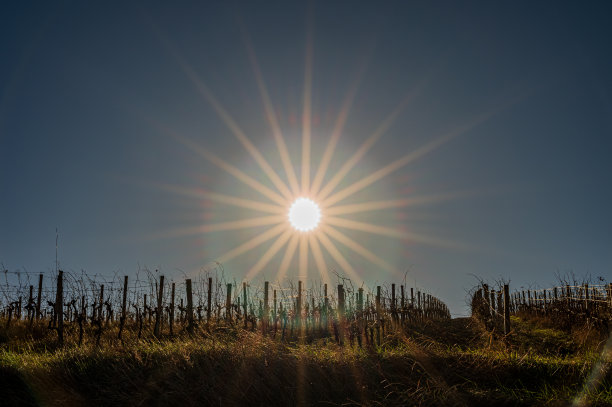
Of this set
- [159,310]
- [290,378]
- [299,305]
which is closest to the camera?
[290,378]

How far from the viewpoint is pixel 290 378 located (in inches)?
285

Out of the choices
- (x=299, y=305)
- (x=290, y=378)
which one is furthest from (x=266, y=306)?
(x=290, y=378)

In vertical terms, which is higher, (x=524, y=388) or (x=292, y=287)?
(x=292, y=287)

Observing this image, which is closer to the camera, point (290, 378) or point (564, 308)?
point (290, 378)

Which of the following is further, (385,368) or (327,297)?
(327,297)

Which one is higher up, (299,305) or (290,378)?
(299,305)

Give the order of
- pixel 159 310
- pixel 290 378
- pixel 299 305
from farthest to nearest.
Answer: pixel 299 305
pixel 159 310
pixel 290 378

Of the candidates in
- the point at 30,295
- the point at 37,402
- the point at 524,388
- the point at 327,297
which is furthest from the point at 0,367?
the point at 30,295

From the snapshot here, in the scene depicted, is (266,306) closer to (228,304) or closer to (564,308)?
(228,304)

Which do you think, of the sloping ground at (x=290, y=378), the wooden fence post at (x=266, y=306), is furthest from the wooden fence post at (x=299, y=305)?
the sloping ground at (x=290, y=378)

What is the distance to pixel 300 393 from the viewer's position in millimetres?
7000

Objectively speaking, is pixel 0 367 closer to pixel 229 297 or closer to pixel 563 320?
pixel 229 297

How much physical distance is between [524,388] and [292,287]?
9327 millimetres

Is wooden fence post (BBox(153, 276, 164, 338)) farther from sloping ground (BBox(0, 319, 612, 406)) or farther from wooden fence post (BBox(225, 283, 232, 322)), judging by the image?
sloping ground (BBox(0, 319, 612, 406))
